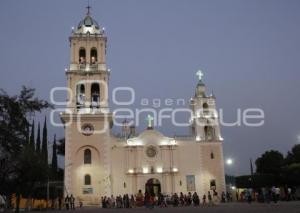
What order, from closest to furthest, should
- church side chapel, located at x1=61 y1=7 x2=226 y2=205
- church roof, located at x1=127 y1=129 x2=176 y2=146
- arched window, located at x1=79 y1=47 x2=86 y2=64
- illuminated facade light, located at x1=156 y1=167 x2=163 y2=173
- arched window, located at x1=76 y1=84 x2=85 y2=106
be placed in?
church side chapel, located at x1=61 y1=7 x2=226 y2=205
arched window, located at x1=76 y1=84 x2=85 y2=106
arched window, located at x1=79 y1=47 x2=86 y2=64
illuminated facade light, located at x1=156 y1=167 x2=163 y2=173
church roof, located at x1=127 y1=129 x2=176 y2=146

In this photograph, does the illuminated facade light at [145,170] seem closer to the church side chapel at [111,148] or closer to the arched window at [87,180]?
the church side chapel at [111,148]

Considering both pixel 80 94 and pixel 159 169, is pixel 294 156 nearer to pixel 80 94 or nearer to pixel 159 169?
pixel 159 169

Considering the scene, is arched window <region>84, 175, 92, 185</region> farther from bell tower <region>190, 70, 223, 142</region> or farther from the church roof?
bell tower <region>190, 70, 223, 142</region>

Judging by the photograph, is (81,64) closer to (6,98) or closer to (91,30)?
(91,30)

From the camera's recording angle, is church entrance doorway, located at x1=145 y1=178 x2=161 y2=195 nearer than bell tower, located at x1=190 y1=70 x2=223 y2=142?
Yes

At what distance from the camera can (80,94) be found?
149ft

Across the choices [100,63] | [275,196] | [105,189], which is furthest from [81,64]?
[275,196]

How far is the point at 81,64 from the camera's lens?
45.7m

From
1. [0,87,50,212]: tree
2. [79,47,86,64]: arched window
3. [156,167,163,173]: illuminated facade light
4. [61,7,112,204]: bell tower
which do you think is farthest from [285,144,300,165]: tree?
[0,87,50,212]: tree

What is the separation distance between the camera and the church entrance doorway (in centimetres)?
4669

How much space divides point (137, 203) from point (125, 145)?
31.1 feet

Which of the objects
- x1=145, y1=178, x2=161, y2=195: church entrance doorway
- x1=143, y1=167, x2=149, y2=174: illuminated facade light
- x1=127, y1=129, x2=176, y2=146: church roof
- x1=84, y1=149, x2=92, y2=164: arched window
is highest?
x1=127, y1=129, x2=176, y2=146: church roof

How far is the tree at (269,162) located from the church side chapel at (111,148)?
21354 mm

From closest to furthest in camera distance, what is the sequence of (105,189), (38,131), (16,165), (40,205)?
(16,165), (40,205), (105,189), (38,131)
